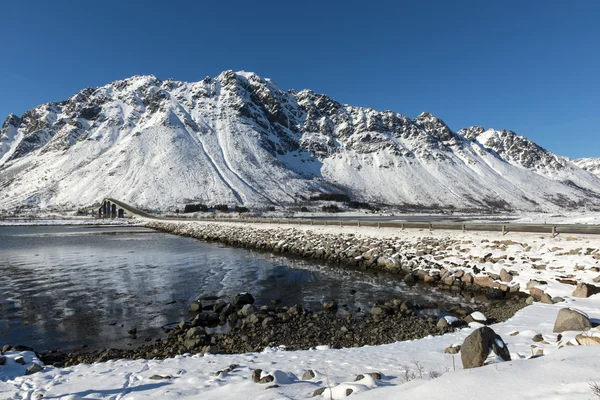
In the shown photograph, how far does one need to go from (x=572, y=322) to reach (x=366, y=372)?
530 cm

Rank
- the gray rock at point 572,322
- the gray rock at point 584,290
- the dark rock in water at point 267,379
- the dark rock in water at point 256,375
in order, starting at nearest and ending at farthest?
the dark rock in water at point 267,379
the dark rock in water at point 256,375
the gray rock at point 572,322
the gray rock at point 584,290

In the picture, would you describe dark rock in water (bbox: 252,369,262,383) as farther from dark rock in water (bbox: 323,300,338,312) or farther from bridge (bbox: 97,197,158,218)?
bridge (bbox: 97,197,158,218)

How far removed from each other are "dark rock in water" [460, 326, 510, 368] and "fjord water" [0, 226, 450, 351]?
891 cm

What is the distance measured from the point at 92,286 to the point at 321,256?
656 inches

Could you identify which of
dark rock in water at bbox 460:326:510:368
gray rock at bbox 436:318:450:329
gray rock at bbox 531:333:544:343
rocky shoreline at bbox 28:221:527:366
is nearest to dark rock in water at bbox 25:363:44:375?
rocky shoreline at bbox 28:221:527:366

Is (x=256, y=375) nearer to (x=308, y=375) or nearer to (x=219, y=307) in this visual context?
(x=308, y=375)

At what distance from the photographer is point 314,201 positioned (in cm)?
18150

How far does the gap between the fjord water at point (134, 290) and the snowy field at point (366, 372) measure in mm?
3870

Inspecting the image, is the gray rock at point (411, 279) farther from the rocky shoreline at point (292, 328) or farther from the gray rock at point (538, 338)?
the gray rock at point (538, 338)

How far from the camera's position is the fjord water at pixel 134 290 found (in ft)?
39.7

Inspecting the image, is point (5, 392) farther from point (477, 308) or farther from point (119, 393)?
point (477, 308)

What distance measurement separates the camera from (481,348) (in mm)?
5715

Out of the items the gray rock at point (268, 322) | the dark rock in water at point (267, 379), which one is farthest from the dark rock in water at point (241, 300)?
the dark rock in water at point (267, 379)

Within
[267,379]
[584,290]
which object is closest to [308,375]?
[267,379]
